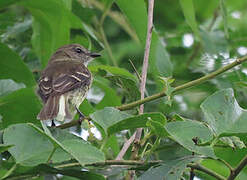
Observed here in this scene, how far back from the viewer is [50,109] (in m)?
3.51

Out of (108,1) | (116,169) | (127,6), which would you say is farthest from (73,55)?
(116,169)

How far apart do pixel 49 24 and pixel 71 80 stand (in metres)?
0.45

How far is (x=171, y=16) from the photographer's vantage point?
6465mm

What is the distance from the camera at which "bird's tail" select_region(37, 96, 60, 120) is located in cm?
322

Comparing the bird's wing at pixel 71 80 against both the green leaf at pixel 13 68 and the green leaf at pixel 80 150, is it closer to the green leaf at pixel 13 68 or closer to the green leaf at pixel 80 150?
the green leaf at pixel 13 68

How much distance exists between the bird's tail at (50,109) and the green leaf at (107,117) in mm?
774

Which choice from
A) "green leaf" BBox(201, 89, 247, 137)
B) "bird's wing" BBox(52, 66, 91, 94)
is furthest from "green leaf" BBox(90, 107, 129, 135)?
"bird's wing" BBox(52, 66, 91, 94)

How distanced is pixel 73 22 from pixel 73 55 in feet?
5.21

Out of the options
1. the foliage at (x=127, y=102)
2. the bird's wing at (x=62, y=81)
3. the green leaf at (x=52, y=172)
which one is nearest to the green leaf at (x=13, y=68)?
the foliage at (x=127, y=102)

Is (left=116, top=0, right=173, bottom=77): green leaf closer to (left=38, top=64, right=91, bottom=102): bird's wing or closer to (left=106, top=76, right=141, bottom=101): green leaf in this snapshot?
(left=106, top=76, right=141, bottom=101): green leaf

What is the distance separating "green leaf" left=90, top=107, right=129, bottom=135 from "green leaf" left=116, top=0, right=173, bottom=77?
3.20 ft

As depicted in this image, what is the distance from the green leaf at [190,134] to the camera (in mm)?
2242

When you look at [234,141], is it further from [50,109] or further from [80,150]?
[50,109]

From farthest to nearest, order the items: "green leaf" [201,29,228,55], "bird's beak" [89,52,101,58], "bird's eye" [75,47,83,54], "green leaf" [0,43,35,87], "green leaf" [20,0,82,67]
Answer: "bird's eye" [75,47,83,54] < "bird's beak" [89,52,101,58] < "green leaf" [201,29,228,55] < "green leaf" [20,0,82,67] < "green leaf" [0,43,35,87]
